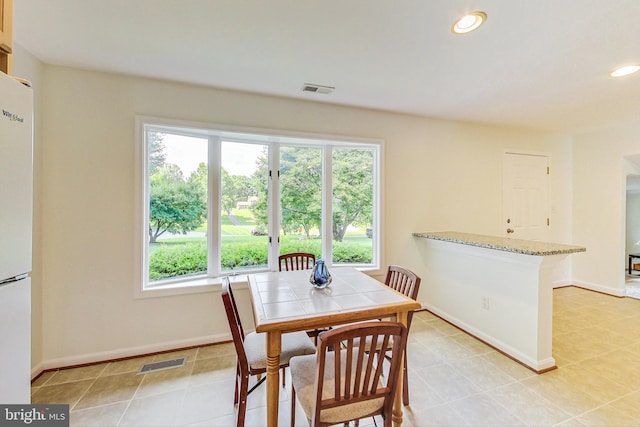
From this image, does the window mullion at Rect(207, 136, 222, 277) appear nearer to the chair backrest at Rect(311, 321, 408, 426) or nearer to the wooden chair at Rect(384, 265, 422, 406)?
the wooden chair at Rect(384, 265, 422, 406)

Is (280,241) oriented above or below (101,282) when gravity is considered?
above

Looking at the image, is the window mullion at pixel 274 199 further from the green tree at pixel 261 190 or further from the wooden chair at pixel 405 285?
the wooden chair at pixel 405 285

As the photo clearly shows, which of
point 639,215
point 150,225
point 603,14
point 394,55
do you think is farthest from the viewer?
point 639,215

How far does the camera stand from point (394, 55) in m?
2.01

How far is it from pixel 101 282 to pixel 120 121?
1401 millimetres

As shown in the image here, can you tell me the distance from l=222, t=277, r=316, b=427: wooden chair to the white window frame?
1.09 meters

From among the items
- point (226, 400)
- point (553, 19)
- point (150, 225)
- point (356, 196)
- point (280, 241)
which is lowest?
point (226, 400)

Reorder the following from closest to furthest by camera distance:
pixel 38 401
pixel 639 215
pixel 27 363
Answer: pixel 27 363, pixel 38 401, pixel 639 215

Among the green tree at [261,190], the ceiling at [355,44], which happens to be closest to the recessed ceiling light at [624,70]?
the ceiling at [355,44]

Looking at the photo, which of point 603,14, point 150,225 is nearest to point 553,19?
point 603,14

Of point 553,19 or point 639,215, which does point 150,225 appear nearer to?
point 553,19

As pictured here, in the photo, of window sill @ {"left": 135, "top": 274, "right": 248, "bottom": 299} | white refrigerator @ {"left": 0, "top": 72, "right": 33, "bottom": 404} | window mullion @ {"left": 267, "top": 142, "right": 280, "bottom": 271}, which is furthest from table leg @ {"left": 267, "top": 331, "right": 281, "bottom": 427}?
window mullion @ {"left": 267, "top": 142, "right": 280, "bottom": 271}

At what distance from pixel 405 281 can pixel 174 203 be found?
2266mm

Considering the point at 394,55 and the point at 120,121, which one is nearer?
the point at 394,55
